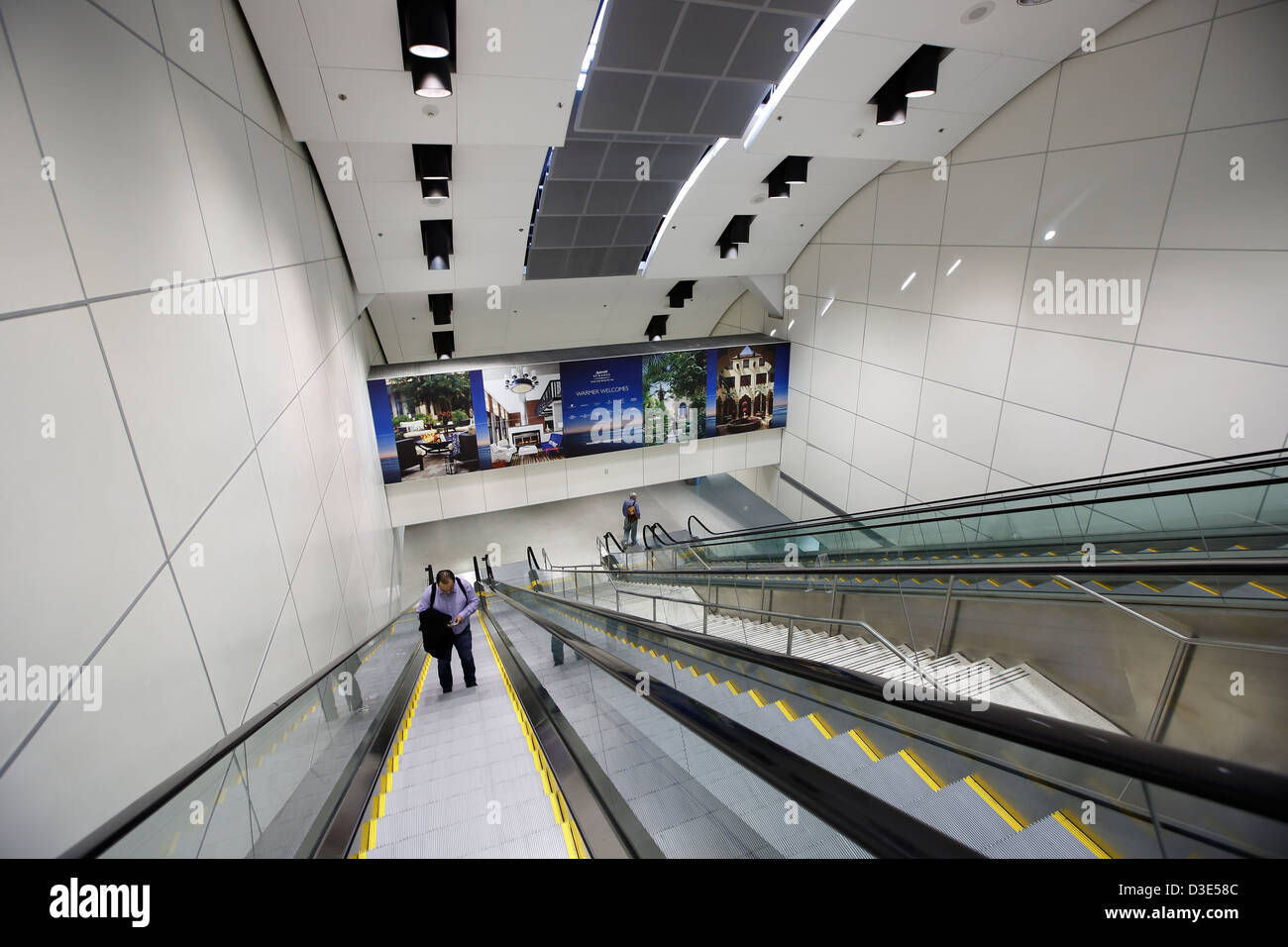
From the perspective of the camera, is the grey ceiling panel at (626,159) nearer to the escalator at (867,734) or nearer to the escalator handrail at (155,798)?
the escalator at (867,734)

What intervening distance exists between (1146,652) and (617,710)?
9.15 ft

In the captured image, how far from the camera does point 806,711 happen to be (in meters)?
2.49

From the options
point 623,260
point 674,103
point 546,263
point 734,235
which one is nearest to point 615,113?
point 674,103

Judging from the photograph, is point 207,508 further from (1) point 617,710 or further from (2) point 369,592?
(2) point 369,592

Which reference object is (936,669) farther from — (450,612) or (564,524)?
(564,524)

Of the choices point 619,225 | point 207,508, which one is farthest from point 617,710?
point 619,225

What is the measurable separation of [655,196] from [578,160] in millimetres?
1661

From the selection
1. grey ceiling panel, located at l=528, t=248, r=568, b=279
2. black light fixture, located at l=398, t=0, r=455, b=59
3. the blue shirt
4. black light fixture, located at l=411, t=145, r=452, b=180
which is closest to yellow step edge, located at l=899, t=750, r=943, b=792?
the blue shirt

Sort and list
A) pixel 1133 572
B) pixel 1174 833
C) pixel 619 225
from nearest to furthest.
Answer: pixel 1174 833
pixel 1133 572
pixel 619 225

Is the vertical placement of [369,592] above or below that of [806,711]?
below

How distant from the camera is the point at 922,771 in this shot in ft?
6.77
